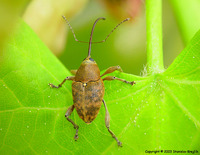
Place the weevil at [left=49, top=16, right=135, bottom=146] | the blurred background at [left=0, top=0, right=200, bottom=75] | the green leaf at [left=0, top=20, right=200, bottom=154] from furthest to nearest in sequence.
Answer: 1. the blurred background at [left=0, top=0, right=200, bottom=75]
2. the weevil at [left=49, top=16, right=135, bottom=146]
3. the green leaf at [left=0, top=20, right=200, bottom=154]

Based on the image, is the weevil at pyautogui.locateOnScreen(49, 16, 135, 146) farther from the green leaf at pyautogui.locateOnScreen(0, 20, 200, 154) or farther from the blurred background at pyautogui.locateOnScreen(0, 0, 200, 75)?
the blurred background at pyautogui.locateOnScreen(0, 0, 200, 75)

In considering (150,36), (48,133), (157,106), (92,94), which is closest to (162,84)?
(157,106)

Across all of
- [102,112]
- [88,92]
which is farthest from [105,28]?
[102,112]

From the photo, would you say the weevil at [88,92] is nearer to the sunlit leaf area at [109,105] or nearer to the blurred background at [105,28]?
the sunlit leaf area at [109,105]

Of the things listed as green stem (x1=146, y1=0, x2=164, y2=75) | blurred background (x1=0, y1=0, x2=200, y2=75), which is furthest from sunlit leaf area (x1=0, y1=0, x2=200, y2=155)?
blurred background (x1=0, y1=0, x2=200, y2=75)

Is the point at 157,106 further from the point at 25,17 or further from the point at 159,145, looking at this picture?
the point at 25,17

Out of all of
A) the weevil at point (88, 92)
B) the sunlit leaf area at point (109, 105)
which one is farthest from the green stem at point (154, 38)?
the weevil at point (88, 92)

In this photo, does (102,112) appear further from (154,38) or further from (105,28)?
(105,28)
